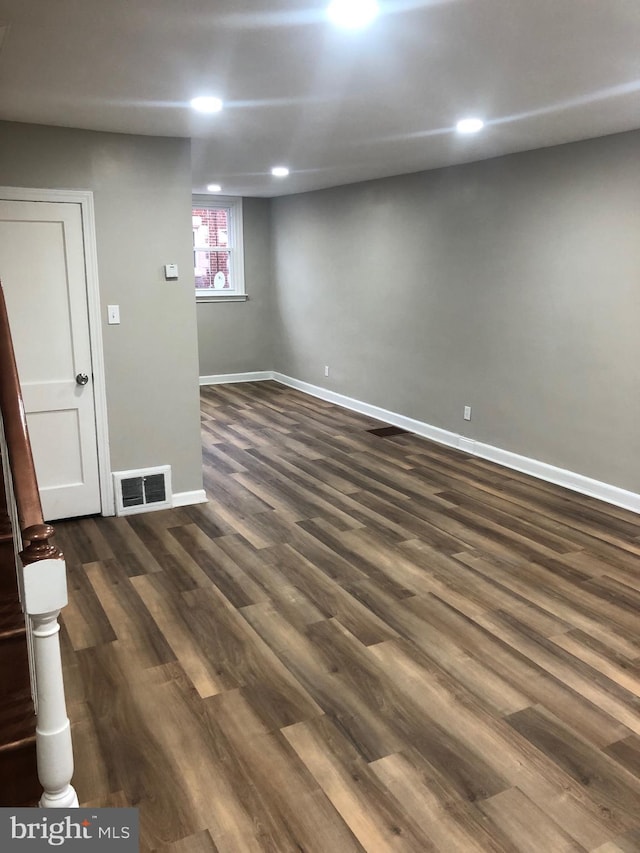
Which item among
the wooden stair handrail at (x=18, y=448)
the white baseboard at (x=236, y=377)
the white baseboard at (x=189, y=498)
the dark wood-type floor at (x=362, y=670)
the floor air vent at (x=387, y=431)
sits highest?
the wooden stair handrail at (x=18, y=448)

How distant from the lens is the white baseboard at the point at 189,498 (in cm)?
450

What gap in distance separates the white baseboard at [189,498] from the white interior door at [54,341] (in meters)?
0.50

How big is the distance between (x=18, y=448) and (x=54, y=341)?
267 cm

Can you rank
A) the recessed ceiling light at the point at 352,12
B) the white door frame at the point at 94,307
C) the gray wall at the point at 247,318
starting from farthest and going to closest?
the gray wall at the point at 247,318
the white door frame at the point at 94,307
the recessed ceiling light at the point at 352,12

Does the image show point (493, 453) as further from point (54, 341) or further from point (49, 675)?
point (49, 675)

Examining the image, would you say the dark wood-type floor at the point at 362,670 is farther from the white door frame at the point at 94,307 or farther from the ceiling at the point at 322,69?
the ceiling at the point at 322,69

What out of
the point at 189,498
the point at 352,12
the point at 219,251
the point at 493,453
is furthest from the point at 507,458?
the point at 219,251

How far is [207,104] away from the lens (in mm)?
3334

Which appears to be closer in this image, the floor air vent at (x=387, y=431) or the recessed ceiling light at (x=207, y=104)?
the recessed ceiling light at (x=207, y=104)

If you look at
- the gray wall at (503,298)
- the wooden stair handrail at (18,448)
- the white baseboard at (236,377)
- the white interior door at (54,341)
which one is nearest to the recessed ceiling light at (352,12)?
the wooden stair handrail at (18,448)

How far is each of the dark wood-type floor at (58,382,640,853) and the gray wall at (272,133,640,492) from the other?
0.67 meters

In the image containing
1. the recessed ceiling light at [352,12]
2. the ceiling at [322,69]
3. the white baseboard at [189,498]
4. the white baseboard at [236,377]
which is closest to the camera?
the recessed ceiling light at [352,12]

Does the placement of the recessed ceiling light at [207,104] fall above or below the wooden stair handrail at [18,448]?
above

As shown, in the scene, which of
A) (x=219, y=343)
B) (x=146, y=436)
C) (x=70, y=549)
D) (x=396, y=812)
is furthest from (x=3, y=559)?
(x=219, y=343)
